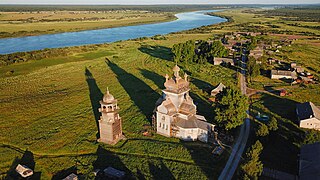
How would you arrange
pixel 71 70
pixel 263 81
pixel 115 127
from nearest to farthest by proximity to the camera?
pixel 115 127 → pixel 263 81 → pixel 71 70

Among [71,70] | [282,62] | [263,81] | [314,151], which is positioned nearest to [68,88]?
[71,70]

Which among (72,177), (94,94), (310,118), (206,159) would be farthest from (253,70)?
(72,177)

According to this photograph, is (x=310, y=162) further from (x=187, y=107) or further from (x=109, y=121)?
(x=109, y=121)

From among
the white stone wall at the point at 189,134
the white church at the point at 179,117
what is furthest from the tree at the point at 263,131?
the white stone wall at the point at 189,134

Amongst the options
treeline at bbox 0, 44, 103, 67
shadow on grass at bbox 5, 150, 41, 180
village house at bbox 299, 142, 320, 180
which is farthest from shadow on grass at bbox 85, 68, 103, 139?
treeline at bbox 0, 44, 103, 67

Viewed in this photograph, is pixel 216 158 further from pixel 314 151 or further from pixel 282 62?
pixel 282 62

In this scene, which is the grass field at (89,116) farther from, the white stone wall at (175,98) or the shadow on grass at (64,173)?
the white stone wall at (175,98)

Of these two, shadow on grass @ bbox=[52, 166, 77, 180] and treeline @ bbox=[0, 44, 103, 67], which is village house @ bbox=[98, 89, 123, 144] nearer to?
shadow on grass @ bbox=[52, 166, 77, 180]
